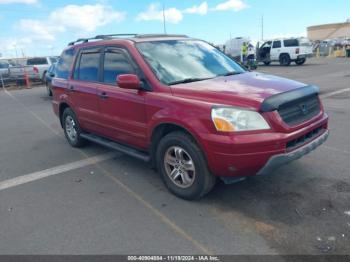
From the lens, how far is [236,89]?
3736mm

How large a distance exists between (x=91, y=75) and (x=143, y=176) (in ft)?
6.05

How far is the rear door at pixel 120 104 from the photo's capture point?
430 cm

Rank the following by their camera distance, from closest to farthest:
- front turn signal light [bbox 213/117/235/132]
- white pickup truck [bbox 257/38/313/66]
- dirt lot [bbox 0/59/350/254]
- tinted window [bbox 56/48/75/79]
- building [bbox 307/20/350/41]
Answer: dirt lot [bbox 0/59/350/254]
front turn signal light [bbox 213/117/235/132]
tinted window [bbox 56/48/75/79]
white pickup truck [bbox 257/38/313/66]
building [bbox 307/20/350/41]

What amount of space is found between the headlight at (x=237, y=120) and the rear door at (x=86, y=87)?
2419 millimetres

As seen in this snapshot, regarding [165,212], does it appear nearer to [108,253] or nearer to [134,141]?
[108,253]

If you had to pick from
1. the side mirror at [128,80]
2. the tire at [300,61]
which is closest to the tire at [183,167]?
the side mirror at [128,80]

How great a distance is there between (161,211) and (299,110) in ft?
6.24

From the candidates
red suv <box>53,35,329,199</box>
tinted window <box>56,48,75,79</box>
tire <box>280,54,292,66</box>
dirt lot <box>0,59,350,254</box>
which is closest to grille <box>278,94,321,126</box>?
red suv <box>53,35,329,199</box>

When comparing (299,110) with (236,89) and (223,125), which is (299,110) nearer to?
(236,89)

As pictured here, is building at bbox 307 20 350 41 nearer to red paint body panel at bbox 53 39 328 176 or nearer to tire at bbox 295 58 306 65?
tire at bbox 295 58 306 65

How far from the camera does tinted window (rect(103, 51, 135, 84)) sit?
4488 mm

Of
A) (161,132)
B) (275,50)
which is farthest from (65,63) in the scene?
(275,50)

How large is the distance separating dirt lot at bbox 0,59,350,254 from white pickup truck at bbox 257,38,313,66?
69.6 feet

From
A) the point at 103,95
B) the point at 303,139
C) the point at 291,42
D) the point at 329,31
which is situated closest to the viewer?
the point at 303,139
